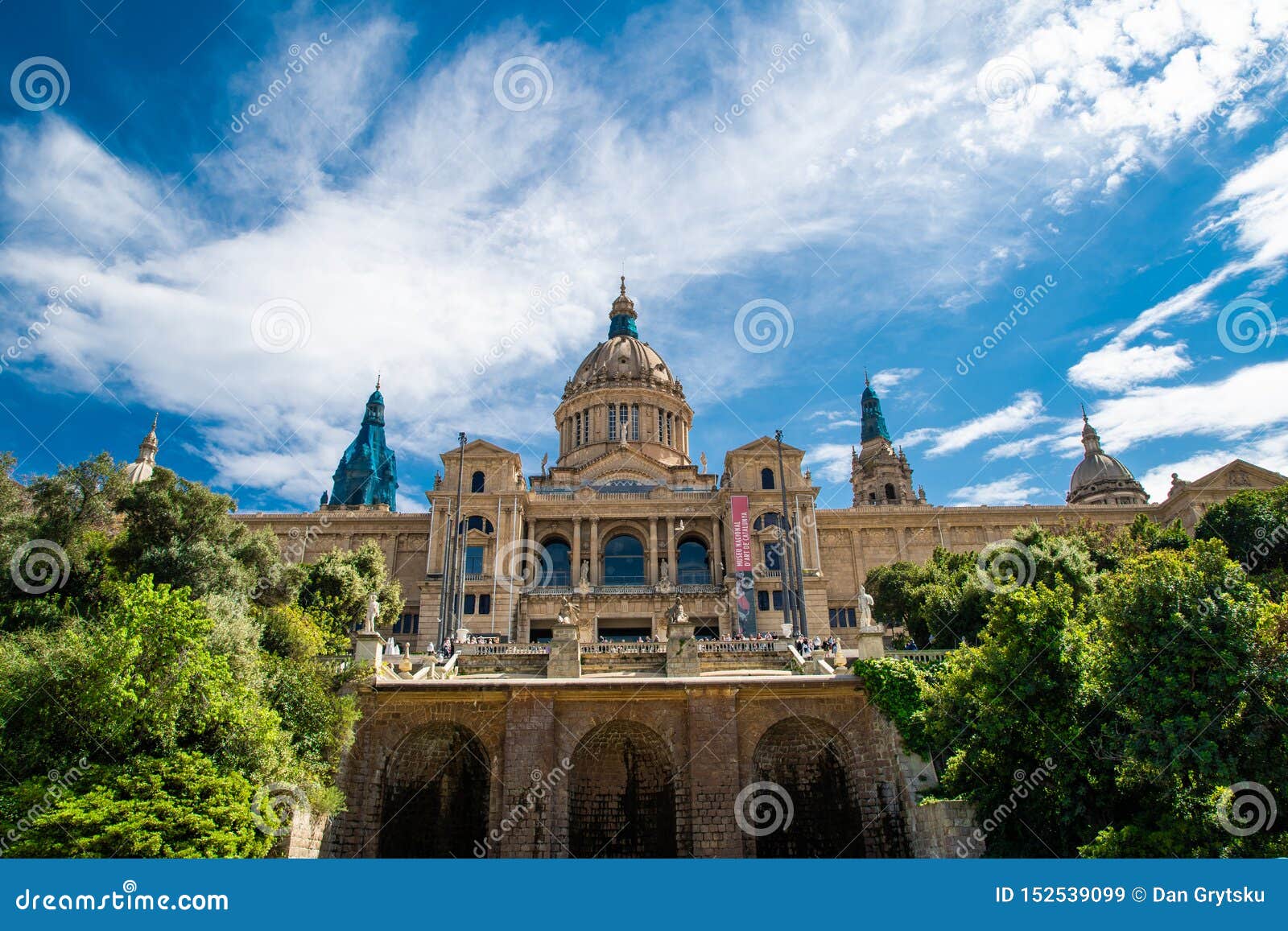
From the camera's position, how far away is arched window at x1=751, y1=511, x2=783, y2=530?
54.3m

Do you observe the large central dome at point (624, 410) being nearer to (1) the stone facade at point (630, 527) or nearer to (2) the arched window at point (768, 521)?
(1) the stone facade at point (630, 527)

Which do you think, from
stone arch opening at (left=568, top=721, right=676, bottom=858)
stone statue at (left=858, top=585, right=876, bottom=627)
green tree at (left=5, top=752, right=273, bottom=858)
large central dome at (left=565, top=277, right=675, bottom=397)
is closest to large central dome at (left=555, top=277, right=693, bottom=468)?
large central dome at (left=565, top=277, right=675, bottom=397)

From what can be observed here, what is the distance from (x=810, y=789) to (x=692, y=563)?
2967 cm

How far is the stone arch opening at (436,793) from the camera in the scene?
26.0 m

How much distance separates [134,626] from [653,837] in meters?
15.8

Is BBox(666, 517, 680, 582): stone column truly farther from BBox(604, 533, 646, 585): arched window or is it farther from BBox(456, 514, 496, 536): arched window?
BBox(456, 514, 496, 536): arched window

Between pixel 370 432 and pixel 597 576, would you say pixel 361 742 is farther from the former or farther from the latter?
pixel 370 432

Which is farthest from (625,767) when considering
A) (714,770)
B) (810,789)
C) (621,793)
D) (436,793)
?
(436,793)

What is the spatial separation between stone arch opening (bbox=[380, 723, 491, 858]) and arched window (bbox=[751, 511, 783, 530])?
3057 centimetres

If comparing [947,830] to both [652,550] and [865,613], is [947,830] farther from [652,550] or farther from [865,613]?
[652,550]

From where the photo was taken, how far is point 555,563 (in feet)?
184

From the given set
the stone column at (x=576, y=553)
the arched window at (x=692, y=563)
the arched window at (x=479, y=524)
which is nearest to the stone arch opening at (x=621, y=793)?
the stone column at (x=576, y=553)

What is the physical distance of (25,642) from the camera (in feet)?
73.4

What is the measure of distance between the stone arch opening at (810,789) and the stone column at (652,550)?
1062 inches
